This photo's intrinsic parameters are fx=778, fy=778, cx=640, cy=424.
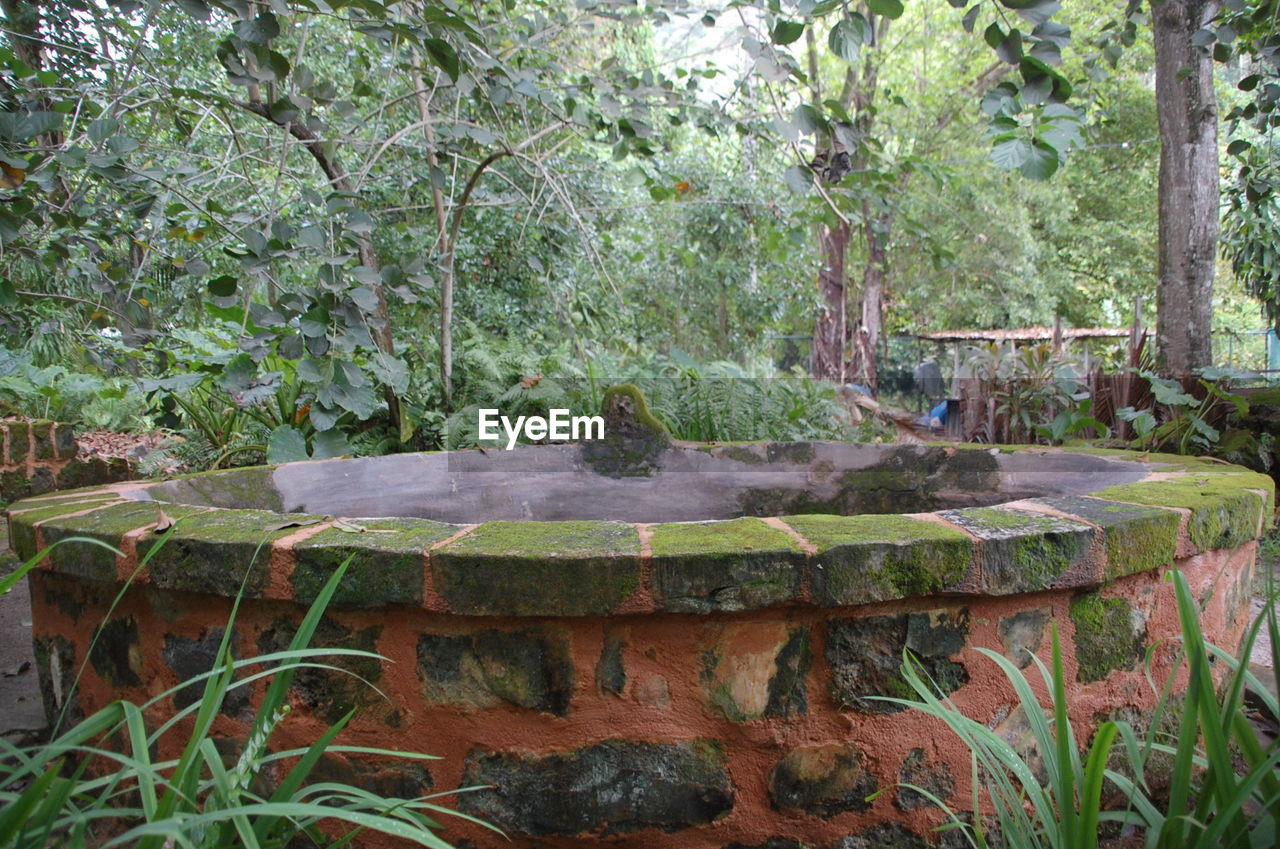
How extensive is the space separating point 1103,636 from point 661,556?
911 mm

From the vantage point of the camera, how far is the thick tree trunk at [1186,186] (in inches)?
179

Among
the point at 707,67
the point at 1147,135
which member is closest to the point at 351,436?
the point at 707,67

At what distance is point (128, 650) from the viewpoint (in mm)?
1570

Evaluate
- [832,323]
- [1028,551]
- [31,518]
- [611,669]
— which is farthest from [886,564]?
[832,323]

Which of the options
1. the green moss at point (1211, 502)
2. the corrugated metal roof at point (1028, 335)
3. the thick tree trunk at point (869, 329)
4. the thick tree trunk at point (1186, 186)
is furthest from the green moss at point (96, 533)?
the corrugated metal roof at point (1028, 335)

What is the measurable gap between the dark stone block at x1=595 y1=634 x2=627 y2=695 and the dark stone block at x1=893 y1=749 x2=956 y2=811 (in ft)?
1.74

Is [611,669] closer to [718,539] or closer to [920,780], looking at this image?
[718,539]

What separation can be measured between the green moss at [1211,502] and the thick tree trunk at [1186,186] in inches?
125

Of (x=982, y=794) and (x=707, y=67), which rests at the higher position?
(x=707, y=67)

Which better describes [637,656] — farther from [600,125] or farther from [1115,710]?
[600,125]

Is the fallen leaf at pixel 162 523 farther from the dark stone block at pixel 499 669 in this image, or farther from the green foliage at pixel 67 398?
the green foliage at pixel 67 398

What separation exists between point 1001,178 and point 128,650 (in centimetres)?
1476

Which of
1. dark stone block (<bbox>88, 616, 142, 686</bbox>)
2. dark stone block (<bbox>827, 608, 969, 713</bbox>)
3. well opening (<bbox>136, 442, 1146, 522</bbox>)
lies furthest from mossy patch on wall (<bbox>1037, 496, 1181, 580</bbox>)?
dark stone block (<bbox>88, 616, 142, 686</bbox>)

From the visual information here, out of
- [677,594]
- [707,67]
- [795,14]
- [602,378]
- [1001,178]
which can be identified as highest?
[1001,178]
